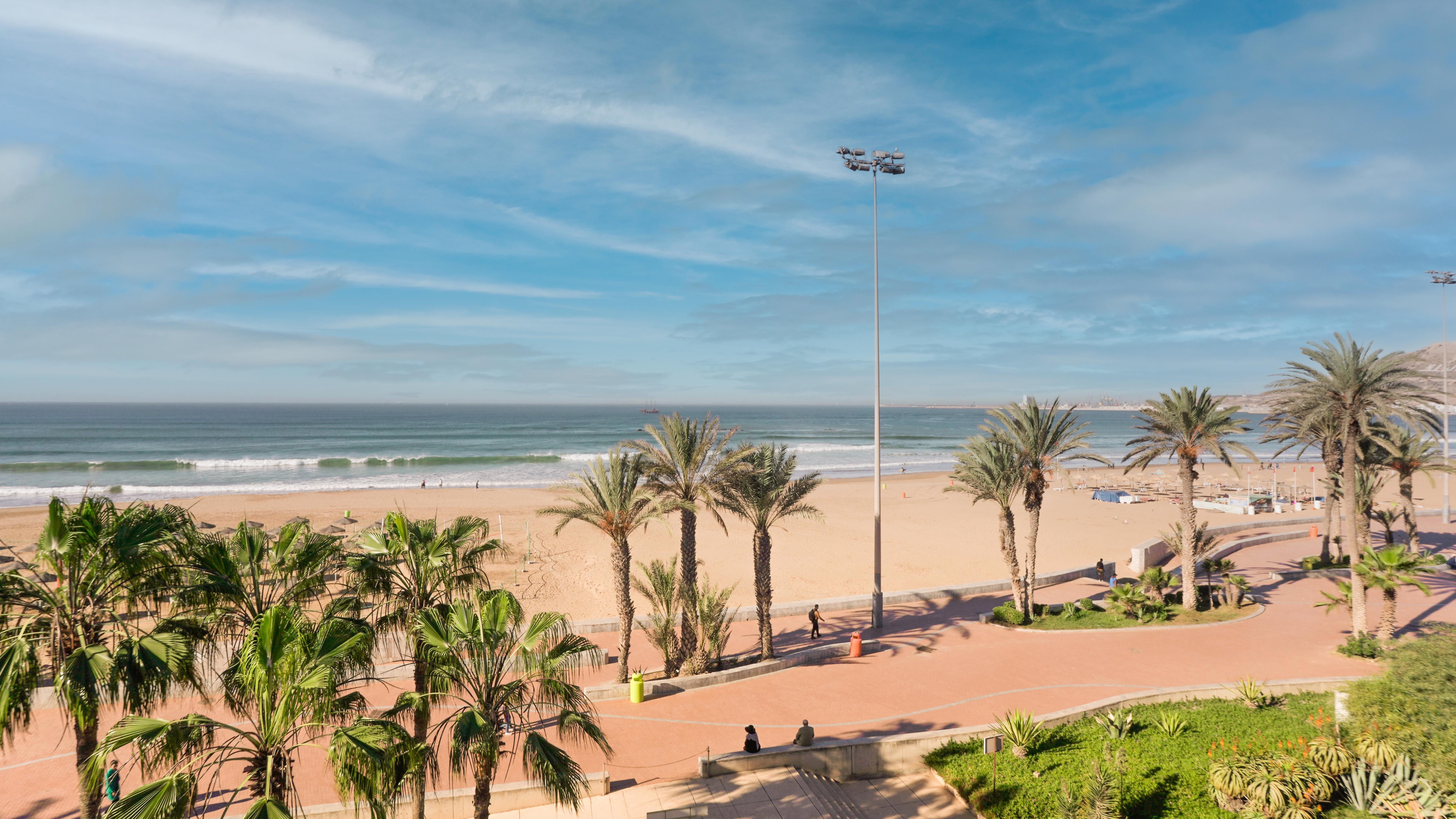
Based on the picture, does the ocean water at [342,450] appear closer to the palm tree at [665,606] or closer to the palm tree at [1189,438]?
the palm tree at [1189,438]

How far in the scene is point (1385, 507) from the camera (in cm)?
3900

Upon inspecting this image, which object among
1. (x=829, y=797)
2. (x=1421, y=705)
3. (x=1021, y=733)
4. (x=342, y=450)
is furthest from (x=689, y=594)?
(x=342, y=450)

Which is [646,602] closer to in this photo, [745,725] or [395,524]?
[745,725]

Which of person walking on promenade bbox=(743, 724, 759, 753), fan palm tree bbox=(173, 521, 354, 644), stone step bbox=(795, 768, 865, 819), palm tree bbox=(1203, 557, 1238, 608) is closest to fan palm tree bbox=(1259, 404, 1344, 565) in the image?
palm tree bbox=(1203, 557, 1238, 608)

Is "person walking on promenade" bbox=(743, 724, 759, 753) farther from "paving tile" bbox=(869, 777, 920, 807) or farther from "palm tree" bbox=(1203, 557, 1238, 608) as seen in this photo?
"palm tree" bbox=(1203, 557, 1238, 608)

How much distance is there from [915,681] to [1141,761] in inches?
218

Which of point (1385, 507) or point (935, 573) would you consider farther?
point (1385, 507)

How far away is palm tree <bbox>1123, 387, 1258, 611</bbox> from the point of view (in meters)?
19.9

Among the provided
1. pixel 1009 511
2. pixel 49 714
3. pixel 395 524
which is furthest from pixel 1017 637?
pixel 49 714

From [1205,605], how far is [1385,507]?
2956 cm

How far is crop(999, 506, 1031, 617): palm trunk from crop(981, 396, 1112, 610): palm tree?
228 millimetres

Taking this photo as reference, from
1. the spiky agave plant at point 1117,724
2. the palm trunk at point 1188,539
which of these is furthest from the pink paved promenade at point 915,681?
the spiky agave plant at point 1117,724

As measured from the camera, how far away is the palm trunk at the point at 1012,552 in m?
20.2

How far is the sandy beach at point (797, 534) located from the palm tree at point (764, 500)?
4.77 feet
